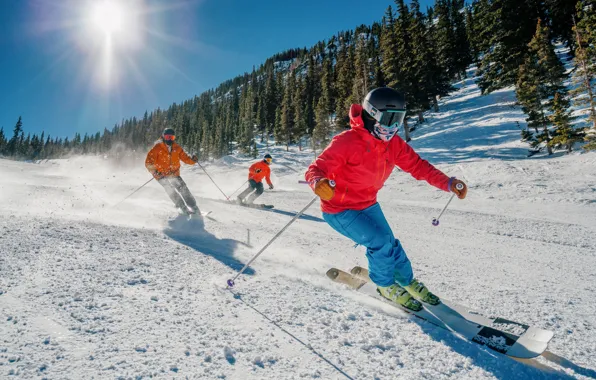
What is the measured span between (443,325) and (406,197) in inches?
409

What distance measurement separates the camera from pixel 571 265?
4.43m

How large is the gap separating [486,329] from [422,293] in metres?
0.66

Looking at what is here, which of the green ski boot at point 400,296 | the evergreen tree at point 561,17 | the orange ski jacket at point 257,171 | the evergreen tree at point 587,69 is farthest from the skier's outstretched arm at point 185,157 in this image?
the evergreen tree at point 561,17

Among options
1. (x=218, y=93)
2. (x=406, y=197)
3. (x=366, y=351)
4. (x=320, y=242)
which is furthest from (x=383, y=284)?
(x=218, y=93)

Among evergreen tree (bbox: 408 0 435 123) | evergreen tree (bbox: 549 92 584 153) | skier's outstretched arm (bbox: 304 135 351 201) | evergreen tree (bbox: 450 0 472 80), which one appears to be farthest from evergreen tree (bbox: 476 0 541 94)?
skier's outstretched arm (bbox: 304 135 351 201)

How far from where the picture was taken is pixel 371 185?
3385 millimetres

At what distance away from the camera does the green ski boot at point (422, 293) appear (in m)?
3.05

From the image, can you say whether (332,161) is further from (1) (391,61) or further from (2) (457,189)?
(1) (391,61)

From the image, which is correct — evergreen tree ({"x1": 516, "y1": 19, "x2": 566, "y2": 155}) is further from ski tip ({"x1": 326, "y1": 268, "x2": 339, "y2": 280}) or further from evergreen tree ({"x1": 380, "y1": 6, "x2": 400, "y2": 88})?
ski tip ({"x1": 326, "y1": 268, "x2": 339, "y2": 280})

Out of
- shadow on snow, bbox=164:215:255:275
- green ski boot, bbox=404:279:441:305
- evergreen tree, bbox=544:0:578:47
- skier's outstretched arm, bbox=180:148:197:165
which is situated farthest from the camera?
evergreen tree, bbox=544:0:578:47

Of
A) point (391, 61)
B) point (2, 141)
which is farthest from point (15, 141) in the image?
point (391, 61)

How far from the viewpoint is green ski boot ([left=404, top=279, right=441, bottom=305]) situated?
3049mm

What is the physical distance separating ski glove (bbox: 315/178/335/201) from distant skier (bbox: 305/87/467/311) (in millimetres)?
74

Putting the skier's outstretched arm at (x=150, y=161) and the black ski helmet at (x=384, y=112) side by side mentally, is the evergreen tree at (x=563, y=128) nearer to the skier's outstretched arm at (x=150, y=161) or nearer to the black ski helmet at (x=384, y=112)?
the black ski helmet at (x=384, y=112)
